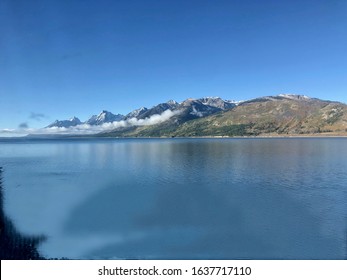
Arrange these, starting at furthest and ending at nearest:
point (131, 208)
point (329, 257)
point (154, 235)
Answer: point (131, 208)
point (154, 235)
point (329, 257)

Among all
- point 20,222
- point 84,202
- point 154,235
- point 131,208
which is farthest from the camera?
point 84,202

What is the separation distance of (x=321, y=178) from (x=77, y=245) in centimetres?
6095

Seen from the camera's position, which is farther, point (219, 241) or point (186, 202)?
point (186, 202)

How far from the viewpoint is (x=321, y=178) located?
72188 millimetres

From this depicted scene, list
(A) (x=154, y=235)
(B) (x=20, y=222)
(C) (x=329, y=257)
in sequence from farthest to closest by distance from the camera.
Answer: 1. (B) (x=20, y=222)
2. (A) (x=154, y=235)
3. (C) (x=329, y=257)

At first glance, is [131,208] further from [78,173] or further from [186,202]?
[78,173]

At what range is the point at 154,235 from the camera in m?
35.4

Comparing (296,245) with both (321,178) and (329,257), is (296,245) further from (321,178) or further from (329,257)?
(321,178)

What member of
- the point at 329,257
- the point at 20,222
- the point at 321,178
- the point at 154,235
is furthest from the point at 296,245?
the point at 321,178

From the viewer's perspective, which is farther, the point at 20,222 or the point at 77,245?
the point at 20,222

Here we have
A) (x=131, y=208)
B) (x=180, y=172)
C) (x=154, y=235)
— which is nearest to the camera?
(x=154, y=235)

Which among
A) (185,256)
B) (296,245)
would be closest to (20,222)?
(185,256)

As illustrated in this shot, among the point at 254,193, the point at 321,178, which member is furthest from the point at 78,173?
the point at 321,178

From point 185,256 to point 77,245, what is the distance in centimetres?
1209
